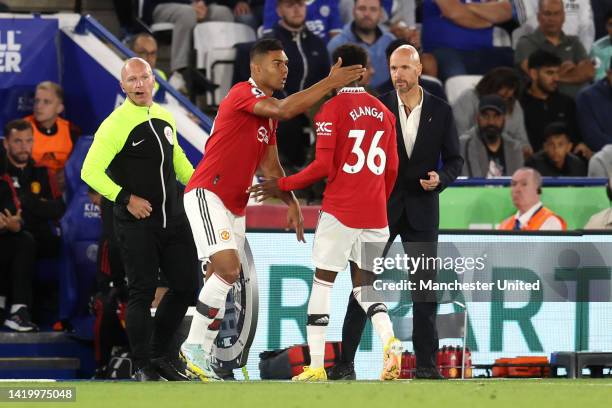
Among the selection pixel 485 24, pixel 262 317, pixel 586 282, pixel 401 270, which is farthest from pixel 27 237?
pixel 485 24

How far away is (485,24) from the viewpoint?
52.1 feet

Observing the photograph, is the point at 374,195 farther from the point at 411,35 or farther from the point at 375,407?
the point at 411,35

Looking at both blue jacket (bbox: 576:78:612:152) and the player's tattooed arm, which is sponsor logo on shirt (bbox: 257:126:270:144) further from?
blue jacket (bbox: 576:78:612:152)

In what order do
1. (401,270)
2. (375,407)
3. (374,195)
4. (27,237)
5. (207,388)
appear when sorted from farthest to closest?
(27,237) → (401,270) → (374,195) → (207,388) → (375,407)

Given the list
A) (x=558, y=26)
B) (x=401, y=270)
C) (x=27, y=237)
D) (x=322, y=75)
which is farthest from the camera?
(x=558, y=26)

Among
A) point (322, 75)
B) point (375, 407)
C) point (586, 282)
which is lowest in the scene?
point (375, 407)

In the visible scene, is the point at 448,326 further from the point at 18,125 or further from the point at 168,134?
the point at 18,125

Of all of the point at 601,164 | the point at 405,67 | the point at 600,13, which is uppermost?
the point at 600,13

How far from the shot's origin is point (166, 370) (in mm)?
9516

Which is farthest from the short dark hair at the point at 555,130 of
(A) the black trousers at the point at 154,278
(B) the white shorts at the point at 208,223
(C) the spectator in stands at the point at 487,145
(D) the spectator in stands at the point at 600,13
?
(B) the white shorts at the point at 208,223

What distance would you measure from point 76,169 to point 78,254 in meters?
0.80

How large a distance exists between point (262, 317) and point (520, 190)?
320 cm

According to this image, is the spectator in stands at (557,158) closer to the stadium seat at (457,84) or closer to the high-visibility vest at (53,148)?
the stadium seat at (457,84)

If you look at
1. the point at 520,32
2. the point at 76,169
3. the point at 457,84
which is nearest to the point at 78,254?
→ the point at 76,169
